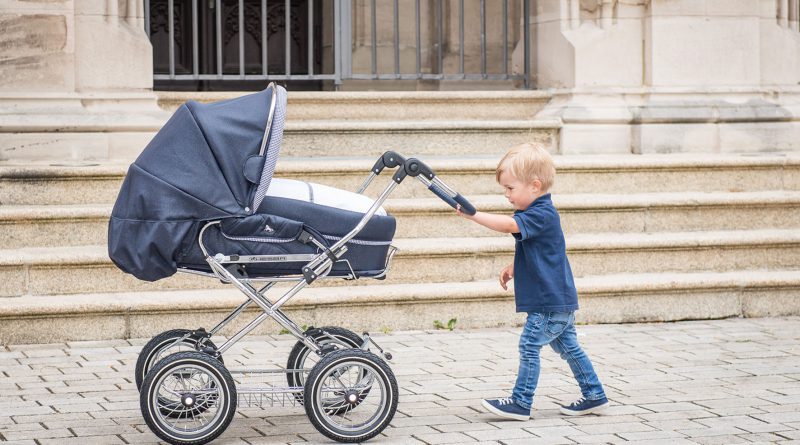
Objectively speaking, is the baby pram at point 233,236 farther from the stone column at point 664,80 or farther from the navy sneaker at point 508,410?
the stone column at point 664,80

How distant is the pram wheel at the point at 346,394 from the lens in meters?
4.98

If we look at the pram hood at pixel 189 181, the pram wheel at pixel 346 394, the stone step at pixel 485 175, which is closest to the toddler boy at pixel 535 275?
the pram wheel at pixel 346 394

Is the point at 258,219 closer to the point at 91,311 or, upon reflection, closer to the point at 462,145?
the point at 91,311

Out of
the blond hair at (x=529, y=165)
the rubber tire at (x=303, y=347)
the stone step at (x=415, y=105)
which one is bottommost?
the rubber tire at (x=303, y=347)

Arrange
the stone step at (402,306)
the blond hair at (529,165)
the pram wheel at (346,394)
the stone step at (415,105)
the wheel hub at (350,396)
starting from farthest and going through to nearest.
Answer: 1. the stone step at (415,105)
2. the stone step at (402,306)
3. the blond hair at (529,165)
4. the wheel hub at (350,396)
5. the pram wheel at (346,394)

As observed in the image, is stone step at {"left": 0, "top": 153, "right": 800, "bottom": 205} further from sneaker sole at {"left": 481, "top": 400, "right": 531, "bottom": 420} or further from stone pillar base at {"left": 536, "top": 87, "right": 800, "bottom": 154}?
sneaker sole at {"left": 481, "top": 400, "right": 531, "bottom": 420}

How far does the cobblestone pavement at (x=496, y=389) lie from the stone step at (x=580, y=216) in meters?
0.82

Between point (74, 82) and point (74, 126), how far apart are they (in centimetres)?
33

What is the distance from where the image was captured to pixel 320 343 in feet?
17.6

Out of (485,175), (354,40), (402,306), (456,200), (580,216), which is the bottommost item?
(402,306)

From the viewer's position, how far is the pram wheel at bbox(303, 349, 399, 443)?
4.98 m

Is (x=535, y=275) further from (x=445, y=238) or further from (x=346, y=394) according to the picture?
(x=445, y=238)

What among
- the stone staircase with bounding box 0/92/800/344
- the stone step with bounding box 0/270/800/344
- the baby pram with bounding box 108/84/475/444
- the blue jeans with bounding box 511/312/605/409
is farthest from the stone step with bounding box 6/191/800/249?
the baby pram with bounding box 108/84/475/444

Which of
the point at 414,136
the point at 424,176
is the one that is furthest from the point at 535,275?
the point at 414,136
